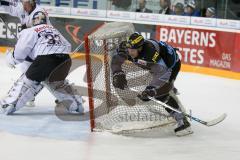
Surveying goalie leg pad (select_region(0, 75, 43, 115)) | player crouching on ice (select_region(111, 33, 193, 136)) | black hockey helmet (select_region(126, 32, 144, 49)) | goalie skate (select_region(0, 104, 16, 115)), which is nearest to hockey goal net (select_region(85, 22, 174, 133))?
player crouching on ice (select_region(111, 33, 193, 136))

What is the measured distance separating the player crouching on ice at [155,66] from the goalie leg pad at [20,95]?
3.05ft

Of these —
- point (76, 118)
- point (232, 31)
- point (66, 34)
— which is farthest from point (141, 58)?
point (66, 34)

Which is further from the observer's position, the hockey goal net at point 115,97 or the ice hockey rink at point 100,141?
the hockey goal net at point 115,97

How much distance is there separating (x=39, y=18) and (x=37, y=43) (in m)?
0.34

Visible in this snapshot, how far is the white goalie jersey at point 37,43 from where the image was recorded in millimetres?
5602

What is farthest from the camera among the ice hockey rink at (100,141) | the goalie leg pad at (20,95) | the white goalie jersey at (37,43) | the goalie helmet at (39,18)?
the goalie helmet at (39,18)

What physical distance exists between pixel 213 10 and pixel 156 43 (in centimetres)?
418

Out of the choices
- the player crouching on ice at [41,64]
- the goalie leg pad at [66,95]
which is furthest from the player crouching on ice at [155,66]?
the goalie leg pad at [66,95]

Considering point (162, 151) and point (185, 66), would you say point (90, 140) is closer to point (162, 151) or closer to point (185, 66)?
point (162, 151)

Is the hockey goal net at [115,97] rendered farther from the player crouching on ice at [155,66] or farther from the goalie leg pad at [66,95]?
the goalie leg pad at [66,95]

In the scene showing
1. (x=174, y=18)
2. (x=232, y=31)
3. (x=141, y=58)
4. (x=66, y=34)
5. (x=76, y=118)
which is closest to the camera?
(x=141, y=58)

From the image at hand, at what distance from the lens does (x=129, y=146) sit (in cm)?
493

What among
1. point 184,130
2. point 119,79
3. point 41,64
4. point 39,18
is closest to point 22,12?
point 39,18

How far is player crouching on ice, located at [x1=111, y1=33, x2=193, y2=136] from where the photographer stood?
16.7 ft
